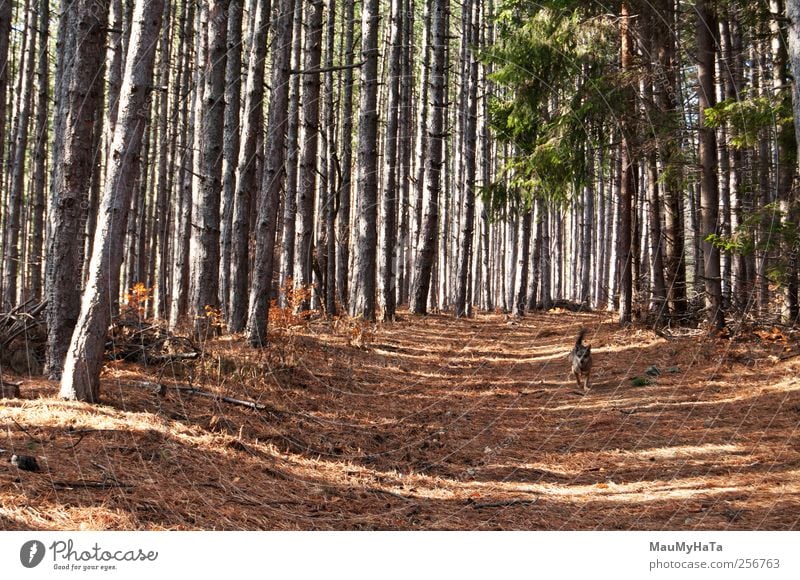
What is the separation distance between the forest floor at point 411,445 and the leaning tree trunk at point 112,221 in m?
0.27

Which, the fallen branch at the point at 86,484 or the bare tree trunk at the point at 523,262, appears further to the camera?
the bare tree trunk at the point at 523,262

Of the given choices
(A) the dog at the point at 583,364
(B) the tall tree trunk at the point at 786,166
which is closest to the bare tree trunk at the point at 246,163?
(A) the dog at the point at 583,364

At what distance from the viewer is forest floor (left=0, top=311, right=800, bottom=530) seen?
13.3 feet

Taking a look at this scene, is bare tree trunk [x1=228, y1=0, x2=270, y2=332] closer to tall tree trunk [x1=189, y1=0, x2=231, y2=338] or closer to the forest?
the forest

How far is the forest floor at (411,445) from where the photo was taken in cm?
406

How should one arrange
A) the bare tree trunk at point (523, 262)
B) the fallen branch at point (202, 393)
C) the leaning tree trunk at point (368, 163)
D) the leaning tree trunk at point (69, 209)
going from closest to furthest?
the leaning tree trunk at point (69, 209)
the fallen branch at point (202, 393)
the leaning tree trunk at point (368, 163)
the bare tree trunk at point (523, 262)

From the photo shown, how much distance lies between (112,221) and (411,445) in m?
3.33

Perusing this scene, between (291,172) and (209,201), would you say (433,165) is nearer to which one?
(291,172)

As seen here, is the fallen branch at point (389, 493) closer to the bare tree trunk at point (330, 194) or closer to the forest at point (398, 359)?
the forest at point (398, 359)

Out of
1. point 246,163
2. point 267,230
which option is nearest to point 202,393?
point 267,230

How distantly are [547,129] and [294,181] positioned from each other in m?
7.80

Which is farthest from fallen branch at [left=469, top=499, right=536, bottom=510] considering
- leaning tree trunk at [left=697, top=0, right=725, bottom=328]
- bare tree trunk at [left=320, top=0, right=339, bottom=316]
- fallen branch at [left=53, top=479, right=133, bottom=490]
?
bare tree trunk at [left=320, top=0, right=339, bottom=316]

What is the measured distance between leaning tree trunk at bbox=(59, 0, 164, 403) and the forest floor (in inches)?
10.7

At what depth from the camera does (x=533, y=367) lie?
34.7 ft
